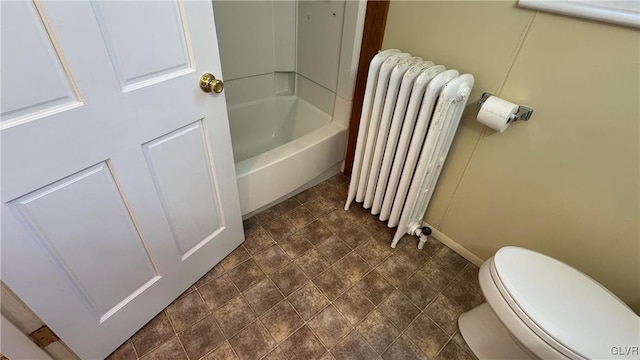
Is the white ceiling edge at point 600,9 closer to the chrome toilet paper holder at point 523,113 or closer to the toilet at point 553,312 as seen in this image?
the chrome toilet paper holder at point 523,113

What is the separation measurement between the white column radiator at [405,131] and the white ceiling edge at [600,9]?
0.30 meters

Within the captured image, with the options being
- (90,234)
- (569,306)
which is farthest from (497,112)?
(90,234)

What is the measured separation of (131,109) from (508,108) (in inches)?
47.0

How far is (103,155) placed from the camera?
2.70ft

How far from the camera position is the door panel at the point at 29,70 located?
59 cm

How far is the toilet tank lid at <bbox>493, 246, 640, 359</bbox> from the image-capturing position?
2.78 feet

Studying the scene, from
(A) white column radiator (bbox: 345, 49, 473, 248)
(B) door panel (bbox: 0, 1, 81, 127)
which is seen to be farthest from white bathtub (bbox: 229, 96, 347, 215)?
(B) door panel (bbox: 0, 1, 81, 127)

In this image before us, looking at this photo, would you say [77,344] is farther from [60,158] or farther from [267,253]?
[267,253]

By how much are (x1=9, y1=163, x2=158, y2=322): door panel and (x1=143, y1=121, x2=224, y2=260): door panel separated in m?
0.13

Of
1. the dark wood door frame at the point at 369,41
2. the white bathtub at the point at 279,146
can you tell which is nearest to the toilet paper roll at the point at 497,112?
the dark wood door frame at the point at 369,41

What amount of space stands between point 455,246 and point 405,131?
74 cm

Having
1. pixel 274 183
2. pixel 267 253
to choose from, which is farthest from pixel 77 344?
pixel 274 183

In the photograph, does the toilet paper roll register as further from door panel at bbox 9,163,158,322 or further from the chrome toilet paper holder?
door panel at bbox 9,163,158,322

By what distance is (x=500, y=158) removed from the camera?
1232 mm
